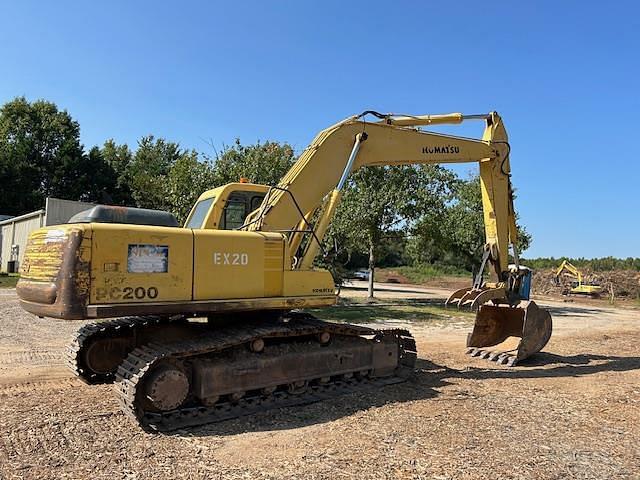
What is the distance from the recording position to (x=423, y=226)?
81.5ft

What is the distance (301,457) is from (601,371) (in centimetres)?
722

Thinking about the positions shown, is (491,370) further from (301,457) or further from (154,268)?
(154,268)

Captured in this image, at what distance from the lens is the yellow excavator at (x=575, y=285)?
38.5m

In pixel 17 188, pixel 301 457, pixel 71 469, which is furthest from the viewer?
pixel 17 188

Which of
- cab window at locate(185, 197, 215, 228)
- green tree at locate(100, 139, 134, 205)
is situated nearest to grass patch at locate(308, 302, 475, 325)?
cab window at locate(185, 197, 215, 228)

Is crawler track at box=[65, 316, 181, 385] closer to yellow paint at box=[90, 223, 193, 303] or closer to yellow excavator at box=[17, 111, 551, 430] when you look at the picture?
yellow excavator at box=[17, 111, 551, 430]

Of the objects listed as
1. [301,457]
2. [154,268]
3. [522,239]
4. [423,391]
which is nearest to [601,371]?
[423,391]

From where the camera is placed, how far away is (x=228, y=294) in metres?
6.73

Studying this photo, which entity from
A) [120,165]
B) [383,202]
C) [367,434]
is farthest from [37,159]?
[367,434]

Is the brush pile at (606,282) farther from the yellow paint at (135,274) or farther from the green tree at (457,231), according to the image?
the yellow paint at (135,274)

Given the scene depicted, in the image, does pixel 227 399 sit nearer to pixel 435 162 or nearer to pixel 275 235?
pixel 275 235

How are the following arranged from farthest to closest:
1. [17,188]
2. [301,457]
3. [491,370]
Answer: [17,188]
[491,370]
[301,457]

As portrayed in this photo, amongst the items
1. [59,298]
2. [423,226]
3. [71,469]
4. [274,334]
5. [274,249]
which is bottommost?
[71,469]

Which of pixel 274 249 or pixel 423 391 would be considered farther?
pixel 423 391
